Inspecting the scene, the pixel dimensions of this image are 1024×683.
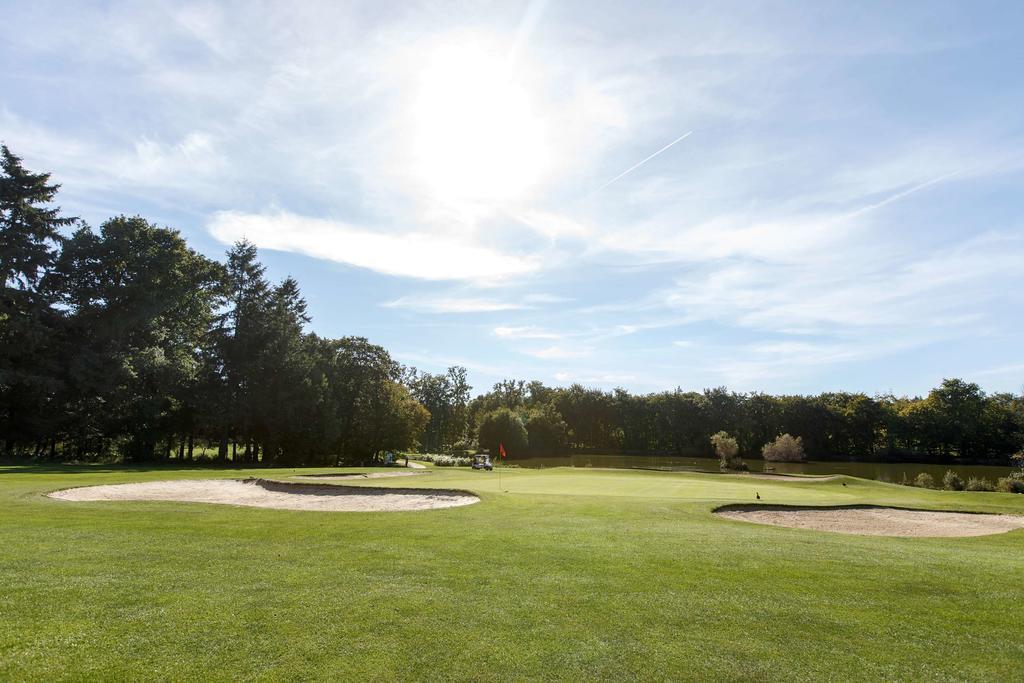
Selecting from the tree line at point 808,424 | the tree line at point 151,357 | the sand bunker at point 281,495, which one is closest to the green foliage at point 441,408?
the tree line at point 808,424

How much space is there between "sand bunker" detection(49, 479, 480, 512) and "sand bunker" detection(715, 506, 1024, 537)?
8.98 meters

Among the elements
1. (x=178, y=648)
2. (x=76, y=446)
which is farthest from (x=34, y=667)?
(x=76, y=446)

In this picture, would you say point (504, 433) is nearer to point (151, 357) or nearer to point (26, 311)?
point (151, 357)

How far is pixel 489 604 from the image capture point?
257 inches

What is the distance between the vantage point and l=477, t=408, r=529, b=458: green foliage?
298ft

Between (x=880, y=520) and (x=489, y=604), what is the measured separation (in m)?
15.2

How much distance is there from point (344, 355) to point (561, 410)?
62.3 meters

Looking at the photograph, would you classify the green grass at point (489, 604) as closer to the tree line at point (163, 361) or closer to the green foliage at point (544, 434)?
the tree line at point (163, 361)

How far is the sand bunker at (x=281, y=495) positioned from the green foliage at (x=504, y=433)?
68267 mm

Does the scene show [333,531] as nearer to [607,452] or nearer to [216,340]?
[216,340]

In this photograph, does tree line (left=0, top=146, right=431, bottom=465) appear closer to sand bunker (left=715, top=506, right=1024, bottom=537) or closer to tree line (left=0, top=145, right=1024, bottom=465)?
tree line (left=0, top=145, right=1024, bottom=465)

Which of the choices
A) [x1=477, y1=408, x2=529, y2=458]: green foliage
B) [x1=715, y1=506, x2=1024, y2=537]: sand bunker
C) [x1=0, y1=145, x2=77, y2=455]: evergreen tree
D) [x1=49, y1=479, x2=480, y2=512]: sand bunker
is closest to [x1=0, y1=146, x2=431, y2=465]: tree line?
[x1=0, y1=145, x2=77, y2=455]: evergreen tree

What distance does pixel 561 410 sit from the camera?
118000 mm

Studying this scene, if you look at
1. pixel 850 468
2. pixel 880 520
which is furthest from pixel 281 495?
pixel 850 468
